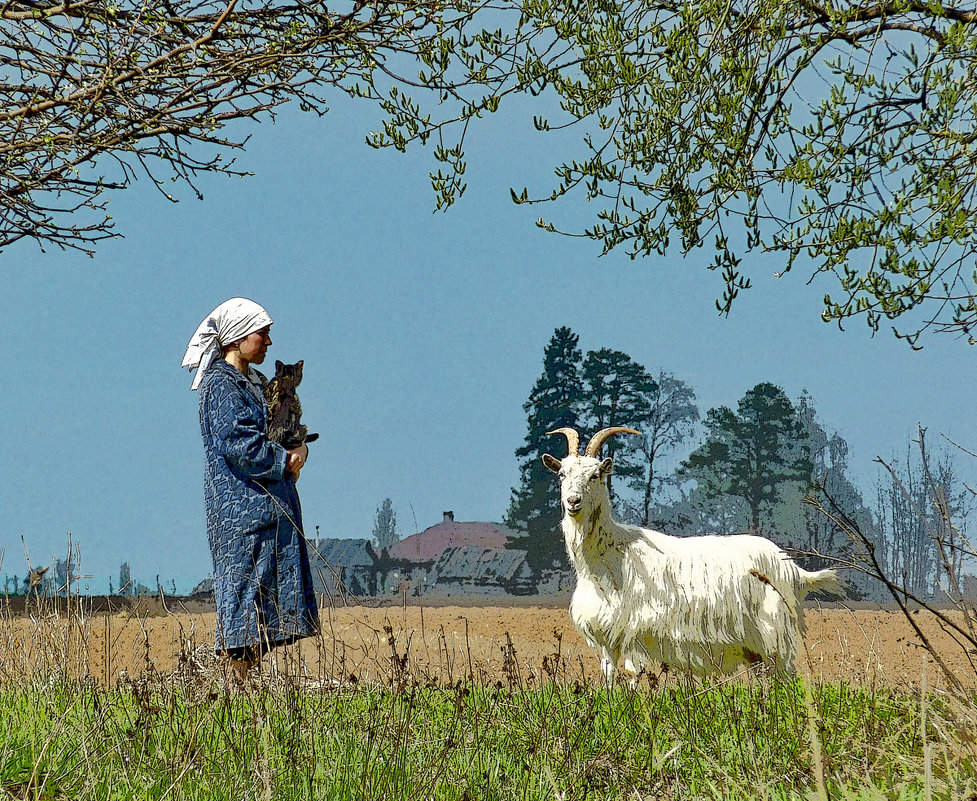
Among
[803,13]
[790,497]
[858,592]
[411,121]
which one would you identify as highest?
[803,13]

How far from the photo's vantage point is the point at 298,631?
6156mm

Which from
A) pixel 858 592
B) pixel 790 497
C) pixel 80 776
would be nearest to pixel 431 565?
pixel 790 497

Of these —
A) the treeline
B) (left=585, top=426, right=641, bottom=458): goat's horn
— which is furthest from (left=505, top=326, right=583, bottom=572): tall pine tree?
(left=585, top=426, right=641, bottom=458): goat's horn

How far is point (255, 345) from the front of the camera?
21.4ft

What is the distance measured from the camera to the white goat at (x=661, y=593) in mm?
7109

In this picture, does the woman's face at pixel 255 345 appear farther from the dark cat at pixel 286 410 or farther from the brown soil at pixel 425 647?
the brown soil at pixel 425 647

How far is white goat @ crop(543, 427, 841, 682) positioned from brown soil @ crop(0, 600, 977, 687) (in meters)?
0.40

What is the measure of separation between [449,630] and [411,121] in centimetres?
811

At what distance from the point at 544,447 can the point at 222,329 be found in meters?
20.7

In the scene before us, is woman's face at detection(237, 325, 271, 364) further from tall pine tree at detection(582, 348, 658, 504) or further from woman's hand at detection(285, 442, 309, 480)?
tall pine tree at detection(582, 348, 658, 504)

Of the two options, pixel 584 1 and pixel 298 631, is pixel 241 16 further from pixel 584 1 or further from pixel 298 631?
pixel 298 631

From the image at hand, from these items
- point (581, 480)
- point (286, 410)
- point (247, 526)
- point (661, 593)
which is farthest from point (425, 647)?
point (661, 593)

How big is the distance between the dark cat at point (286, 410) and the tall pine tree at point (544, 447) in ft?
67.1

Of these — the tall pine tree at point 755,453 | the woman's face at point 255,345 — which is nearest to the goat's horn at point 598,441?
the woman's face at point 255,345
